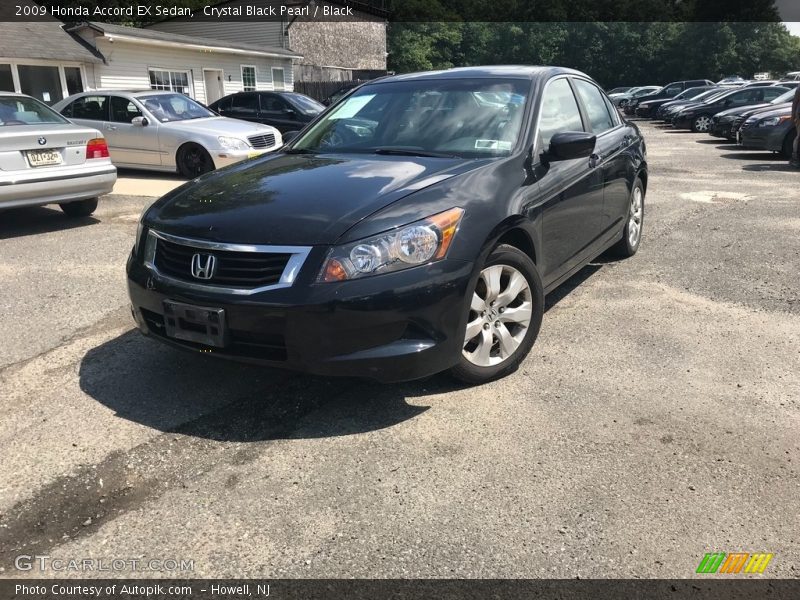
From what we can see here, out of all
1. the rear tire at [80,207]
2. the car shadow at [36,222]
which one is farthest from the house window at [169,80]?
the rear tire at [80,207]

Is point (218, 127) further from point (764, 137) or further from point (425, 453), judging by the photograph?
point (764, 137)

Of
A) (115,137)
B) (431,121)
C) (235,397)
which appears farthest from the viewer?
(115,137)

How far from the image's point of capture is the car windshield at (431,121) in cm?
406

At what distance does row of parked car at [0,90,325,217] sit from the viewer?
23.3 feet

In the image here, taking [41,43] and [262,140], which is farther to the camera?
[41,43]

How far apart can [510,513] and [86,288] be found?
4341 mm

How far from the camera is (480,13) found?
69.9 meters

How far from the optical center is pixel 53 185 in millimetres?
7273

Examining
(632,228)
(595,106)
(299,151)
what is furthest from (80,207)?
(632,228)

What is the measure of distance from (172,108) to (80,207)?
4334 millimetres

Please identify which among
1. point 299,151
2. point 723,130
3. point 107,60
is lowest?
point 723,130

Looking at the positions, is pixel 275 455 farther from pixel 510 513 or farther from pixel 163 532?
pixel 510 513

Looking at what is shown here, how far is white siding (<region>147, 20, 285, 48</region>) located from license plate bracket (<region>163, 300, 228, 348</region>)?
98.2ft

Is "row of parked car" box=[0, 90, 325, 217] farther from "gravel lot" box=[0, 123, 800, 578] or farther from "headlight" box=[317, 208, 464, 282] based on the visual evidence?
"headlight" box=[317, 208, 464, 282]
